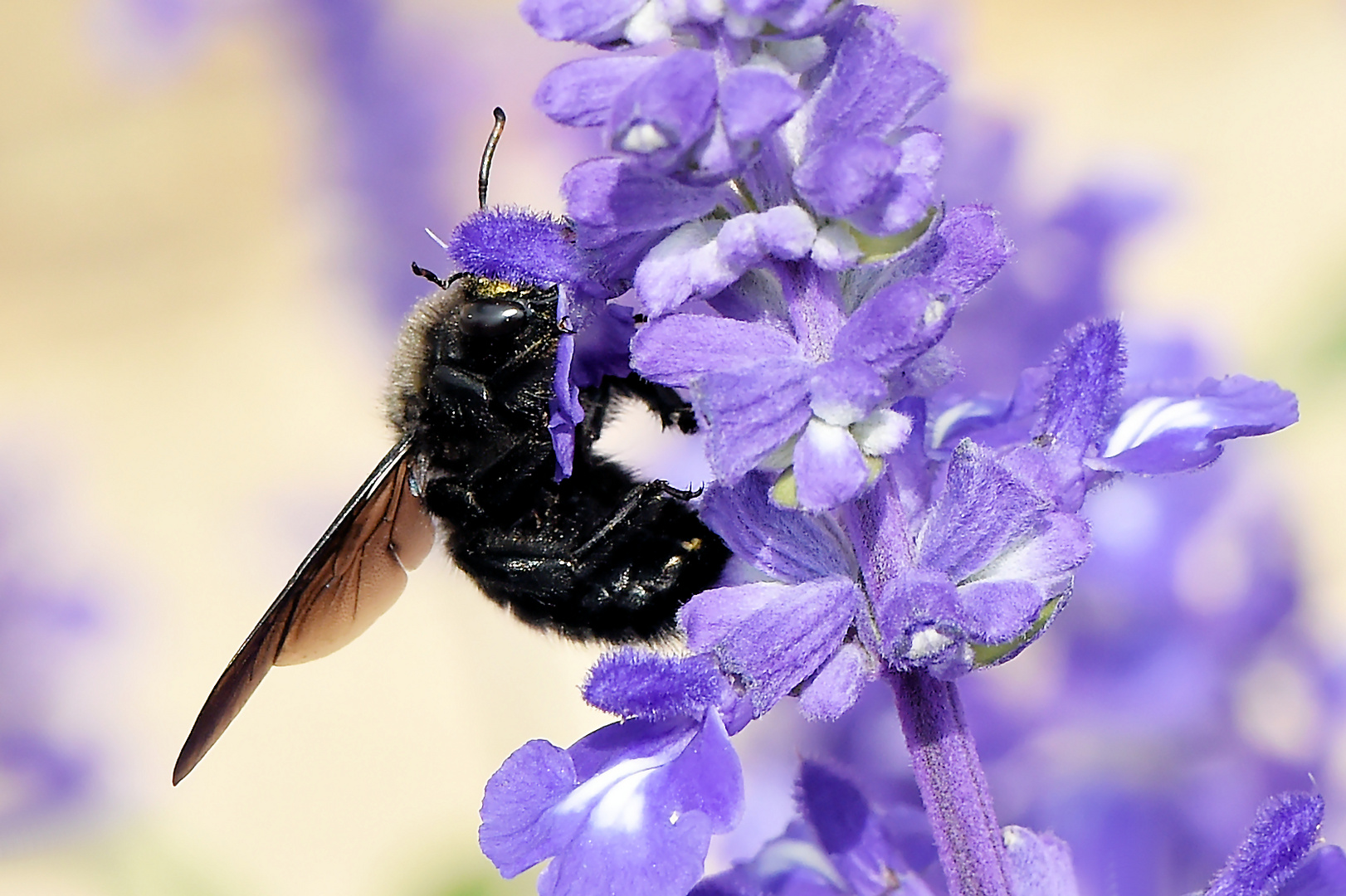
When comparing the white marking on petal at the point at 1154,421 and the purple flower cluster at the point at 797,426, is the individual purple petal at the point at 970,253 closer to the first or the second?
the purple flower cluster at the point at 797,426

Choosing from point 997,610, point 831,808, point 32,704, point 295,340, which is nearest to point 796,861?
point 831,808

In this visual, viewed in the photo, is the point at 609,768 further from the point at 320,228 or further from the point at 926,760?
the point at 320,228

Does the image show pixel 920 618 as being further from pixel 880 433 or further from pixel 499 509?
pixel 499 509

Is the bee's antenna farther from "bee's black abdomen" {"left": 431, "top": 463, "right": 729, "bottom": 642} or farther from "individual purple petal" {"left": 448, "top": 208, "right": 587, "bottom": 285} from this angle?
"bee's black abdomen" {"left": 431, "top": 463, "right": 729, "bottom": 642}

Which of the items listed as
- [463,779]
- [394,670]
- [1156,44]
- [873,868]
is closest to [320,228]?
[394,670]

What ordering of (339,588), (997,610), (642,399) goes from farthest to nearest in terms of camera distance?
(339,588), (642,399), (997,610)
